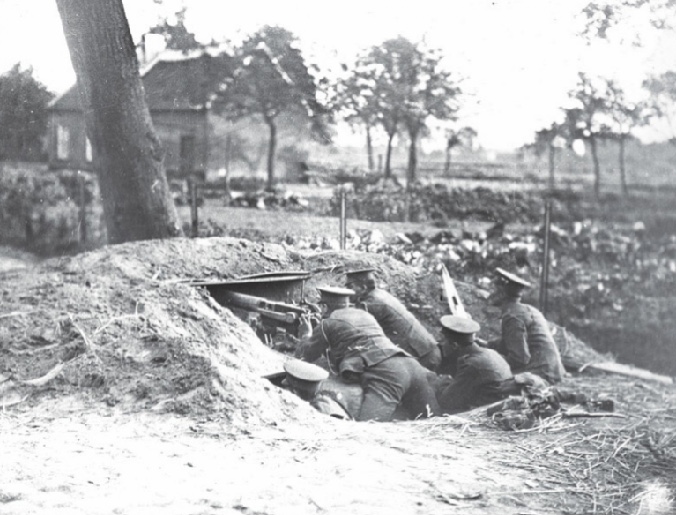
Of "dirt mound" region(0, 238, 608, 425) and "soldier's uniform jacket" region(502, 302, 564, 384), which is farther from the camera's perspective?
"soldier's uniform jacket" region(502, 302, 564, 384)

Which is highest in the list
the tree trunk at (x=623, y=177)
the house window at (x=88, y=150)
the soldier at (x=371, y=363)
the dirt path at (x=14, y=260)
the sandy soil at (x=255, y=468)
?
the house window at (x=88, y=150)

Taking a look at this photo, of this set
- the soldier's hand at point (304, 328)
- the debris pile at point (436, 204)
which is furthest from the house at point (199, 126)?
the soldier's hand at point (304, 328)

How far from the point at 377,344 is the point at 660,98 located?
3278 mm

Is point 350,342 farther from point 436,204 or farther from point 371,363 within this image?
point 436,204

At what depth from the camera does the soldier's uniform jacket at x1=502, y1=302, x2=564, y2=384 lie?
689cm

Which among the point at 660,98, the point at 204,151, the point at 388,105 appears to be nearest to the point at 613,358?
the point at 660,98

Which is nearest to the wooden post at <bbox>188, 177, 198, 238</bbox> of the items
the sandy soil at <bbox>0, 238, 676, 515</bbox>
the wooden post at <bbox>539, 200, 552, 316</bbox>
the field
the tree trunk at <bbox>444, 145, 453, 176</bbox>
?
the field

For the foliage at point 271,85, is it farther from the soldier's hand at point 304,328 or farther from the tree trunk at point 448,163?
the soldier's hand at point 304,328

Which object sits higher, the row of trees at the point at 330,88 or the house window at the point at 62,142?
the row of trees at the point at 330,88

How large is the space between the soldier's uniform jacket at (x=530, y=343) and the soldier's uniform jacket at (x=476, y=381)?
0.54 meters

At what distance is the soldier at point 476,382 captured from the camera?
6.27 meters

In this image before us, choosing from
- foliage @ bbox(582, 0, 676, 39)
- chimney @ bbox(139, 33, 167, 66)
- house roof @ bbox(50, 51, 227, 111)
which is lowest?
house roof @ bbox(50, 51, 227, 111)

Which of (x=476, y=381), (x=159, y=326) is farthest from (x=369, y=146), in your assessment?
(x=159, y=326)

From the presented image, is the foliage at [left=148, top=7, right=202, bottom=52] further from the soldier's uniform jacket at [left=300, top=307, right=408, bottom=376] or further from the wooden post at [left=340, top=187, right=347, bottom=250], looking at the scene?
the soldier's uniform jacket at [left=300, top=307, right=408, bottom=376]
